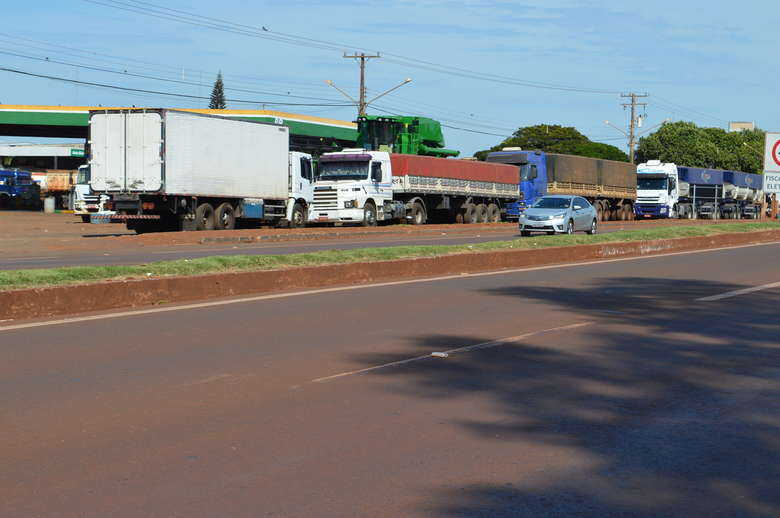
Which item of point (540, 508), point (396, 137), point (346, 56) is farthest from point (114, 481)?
point (346, 56)

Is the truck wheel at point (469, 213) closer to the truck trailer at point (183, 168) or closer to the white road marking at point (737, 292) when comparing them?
the truck trailer at point (183, 168)

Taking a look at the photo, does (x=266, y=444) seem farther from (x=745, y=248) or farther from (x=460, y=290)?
(x=745, y=248)

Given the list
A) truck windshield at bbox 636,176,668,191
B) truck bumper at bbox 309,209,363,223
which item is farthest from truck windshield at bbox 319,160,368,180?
truck windshield at bbox 636,176,668,191

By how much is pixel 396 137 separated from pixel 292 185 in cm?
697

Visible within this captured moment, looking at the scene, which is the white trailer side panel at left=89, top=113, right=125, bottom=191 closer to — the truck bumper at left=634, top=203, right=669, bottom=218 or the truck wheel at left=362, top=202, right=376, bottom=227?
the truck wheel at left=362, top=202, right=376, bottom=227

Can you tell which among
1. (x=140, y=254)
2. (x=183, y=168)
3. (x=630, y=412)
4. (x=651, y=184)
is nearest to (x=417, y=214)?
(x=183, y=168)

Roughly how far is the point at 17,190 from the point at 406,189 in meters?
34.3

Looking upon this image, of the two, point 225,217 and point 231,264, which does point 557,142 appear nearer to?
point 225,217

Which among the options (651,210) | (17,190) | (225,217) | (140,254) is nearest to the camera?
(140,254)

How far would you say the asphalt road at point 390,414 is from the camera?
5.02 metres

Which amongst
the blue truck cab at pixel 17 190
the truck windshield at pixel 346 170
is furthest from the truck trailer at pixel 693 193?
the blue truck cab at pixel 17 190

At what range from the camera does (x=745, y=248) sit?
27656mm

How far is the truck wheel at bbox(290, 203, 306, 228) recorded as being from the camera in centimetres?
3745

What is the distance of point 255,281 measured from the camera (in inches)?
561
